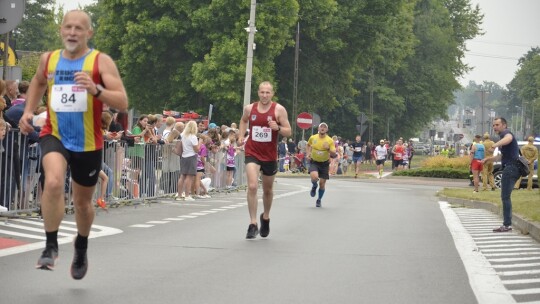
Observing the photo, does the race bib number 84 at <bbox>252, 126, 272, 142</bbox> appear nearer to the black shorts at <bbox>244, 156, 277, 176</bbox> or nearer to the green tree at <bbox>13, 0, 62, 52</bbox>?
the black shorts at <bbox>244, 156, 277, 176</bbox>

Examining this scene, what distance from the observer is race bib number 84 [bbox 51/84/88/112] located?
790 centimetres

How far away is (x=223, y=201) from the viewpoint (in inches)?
898

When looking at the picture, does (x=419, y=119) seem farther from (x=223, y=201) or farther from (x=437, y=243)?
(x=437, y=243)

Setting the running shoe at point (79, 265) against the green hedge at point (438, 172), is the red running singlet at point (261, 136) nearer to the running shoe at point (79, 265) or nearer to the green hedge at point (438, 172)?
the running shoe at point (79, 265)

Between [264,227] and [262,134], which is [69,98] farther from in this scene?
[264,227]

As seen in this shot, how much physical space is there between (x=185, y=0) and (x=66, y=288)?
41.2 m

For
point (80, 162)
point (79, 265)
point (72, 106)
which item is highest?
point (72, 106)

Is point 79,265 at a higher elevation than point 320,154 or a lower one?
lower

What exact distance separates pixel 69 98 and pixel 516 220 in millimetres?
11693

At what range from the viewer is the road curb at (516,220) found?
15434mm

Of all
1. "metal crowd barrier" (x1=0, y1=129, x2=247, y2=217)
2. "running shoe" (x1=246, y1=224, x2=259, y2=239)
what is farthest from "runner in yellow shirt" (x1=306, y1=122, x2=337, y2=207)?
"running shoe" (x1=246, y1=224, x2=259, y2=239)

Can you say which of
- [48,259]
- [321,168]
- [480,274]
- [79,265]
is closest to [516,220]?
[321,168]

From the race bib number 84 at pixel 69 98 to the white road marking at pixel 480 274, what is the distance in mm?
3301

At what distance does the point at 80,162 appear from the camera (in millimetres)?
8031
